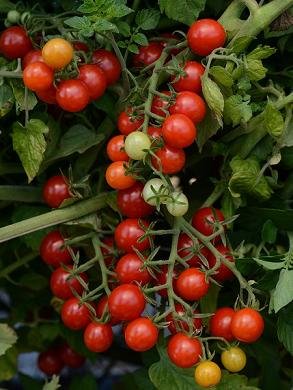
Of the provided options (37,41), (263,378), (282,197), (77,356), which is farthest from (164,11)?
(77,356)

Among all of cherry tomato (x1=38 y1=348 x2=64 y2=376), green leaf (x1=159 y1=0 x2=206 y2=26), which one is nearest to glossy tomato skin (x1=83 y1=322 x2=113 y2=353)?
green leaf (x1=159 y1=0 x2=206 y2=26)

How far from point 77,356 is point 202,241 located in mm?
541

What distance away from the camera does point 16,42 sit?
79cm

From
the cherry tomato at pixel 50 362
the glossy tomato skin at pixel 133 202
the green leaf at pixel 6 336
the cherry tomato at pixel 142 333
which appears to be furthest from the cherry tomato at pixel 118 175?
the cherry tomato at pixel 50 362

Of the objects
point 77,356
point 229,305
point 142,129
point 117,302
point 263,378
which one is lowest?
point 77,356

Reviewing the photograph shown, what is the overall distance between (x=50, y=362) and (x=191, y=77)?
25.8 inches

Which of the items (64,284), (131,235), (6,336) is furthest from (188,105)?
(6,336)

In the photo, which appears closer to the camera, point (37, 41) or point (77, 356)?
point (37, 41)

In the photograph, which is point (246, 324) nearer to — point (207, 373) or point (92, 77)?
point (207, 373)

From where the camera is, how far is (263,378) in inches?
40.0

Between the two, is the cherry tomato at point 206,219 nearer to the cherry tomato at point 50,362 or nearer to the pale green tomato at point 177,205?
the pale green tomato at point 177,205

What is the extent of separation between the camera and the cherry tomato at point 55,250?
2.76 ft

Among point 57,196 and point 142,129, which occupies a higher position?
point 142,129

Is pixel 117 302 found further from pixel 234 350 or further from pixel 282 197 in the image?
pixel 282 197
